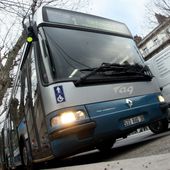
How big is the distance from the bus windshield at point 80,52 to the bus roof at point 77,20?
6.8 inches

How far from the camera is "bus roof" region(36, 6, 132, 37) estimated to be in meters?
6.52

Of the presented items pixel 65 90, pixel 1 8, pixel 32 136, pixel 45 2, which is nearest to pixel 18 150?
pixel 32 136

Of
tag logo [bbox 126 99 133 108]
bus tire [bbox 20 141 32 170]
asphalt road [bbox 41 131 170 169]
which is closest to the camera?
asphalt road [bbox 41 131 170 169]

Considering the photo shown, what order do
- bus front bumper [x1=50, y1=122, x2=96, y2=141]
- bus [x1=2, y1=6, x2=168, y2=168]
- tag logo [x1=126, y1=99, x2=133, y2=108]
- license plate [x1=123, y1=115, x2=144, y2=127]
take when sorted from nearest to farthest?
bus front bumper [x1=50, y1=122, x2=96, y2=141] → bus [x1=2, y1=6, x2=168, y2=168] → license plate [x1=123, y1=115, x2=144, y2=127] → tag logo [x1=126, y1=99, x2=133, y2=108]

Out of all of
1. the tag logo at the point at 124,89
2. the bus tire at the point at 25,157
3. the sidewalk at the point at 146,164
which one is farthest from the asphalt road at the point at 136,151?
the sidewalk at the point at 146,164

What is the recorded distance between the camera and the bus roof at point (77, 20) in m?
6.52

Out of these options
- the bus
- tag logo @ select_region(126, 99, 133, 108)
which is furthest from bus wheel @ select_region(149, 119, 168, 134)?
tag logo @ select_region(126, 99, 133, 108)

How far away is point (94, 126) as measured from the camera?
5.71m

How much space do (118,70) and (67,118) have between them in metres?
1.46

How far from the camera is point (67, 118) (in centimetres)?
562

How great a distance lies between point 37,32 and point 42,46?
1.08 ft

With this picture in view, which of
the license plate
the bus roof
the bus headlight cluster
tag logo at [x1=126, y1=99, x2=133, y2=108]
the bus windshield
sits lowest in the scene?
the license plate

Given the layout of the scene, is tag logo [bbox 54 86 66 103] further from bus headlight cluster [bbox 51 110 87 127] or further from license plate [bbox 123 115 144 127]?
license plate [bbox 123 115 144 127]

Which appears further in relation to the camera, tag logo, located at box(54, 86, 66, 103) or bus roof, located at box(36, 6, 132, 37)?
bus roof, located at box(36, 6, 132, 37)
